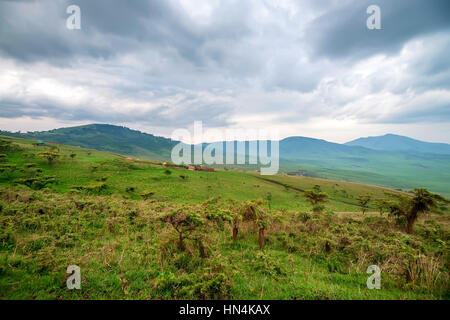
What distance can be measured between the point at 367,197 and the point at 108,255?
3495 cm

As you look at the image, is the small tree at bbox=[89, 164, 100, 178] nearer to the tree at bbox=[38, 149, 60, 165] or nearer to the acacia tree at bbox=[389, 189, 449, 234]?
the tree at bbox=[38, 149, 60, 165]

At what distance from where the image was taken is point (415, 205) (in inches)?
450

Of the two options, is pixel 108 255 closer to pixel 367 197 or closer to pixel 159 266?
pixel 159 266

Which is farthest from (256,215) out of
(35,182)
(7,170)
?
(7,170)

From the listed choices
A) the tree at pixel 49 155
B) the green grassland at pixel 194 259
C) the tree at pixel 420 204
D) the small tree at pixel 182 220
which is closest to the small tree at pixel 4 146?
the tree at pixel 49 155

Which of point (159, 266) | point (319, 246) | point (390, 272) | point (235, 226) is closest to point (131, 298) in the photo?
point (159, 266)

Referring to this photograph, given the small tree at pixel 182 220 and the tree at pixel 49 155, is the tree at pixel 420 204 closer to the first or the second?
the small tree at pixel 182 220

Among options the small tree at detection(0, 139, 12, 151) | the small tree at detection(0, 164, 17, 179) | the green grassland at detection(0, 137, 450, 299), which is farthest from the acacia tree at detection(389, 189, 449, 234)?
Answer: the small tree at detection(0, 139, 12, 151)

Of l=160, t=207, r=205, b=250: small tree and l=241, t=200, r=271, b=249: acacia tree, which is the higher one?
l=160, t=207, r=205, b=250: small tree

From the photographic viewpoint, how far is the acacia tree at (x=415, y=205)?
11.1 metres

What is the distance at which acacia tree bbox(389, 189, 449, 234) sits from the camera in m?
11.1

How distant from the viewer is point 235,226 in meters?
7.46

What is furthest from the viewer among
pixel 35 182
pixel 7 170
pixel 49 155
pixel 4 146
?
pixel 4 146

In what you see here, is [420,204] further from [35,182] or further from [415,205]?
[35,182]
